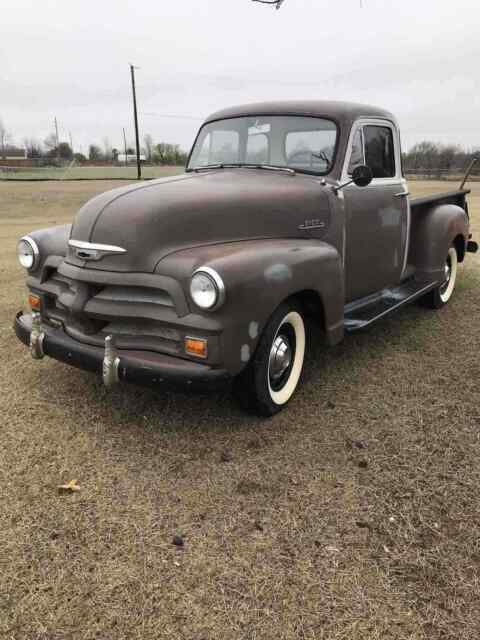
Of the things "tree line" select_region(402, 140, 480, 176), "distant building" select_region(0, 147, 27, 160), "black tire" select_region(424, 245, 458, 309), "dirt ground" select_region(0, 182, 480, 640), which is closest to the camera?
"dirt ground" select_region(0, 182, 480, 640)

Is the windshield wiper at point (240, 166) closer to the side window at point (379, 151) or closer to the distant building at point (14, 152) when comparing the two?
the side window at point (379, 151)

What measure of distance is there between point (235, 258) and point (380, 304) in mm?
2111

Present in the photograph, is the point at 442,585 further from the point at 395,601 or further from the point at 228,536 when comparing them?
the point at 228,536

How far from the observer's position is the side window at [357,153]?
3936 mm

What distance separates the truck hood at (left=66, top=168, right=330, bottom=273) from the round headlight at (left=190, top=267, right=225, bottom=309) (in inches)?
13.6

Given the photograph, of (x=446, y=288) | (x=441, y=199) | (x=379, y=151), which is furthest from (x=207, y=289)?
(x=446, y=288)

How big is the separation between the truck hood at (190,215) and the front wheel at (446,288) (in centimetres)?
240

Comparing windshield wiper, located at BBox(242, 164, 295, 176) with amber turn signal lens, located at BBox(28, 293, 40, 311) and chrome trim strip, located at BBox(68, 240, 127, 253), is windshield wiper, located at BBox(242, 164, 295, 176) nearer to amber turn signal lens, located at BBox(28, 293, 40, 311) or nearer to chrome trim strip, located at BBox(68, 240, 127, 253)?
chrome trim strip, located at BBox(68, 240, 127, 253)

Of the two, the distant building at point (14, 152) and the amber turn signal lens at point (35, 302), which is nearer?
the amber turn signal lens at point (35, 302)

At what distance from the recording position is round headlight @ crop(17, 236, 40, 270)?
3.60m

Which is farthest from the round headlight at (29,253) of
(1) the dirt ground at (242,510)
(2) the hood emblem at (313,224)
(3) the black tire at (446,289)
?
(3) the black tire at (446,289)

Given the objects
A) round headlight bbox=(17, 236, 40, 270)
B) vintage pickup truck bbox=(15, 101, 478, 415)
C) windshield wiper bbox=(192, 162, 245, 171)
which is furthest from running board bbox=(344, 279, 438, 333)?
round headlight bbox=(17, 236, 40, 270)

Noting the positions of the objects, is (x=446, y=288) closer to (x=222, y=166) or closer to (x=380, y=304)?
(x=380, y=304)

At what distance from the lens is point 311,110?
392 centimetres
